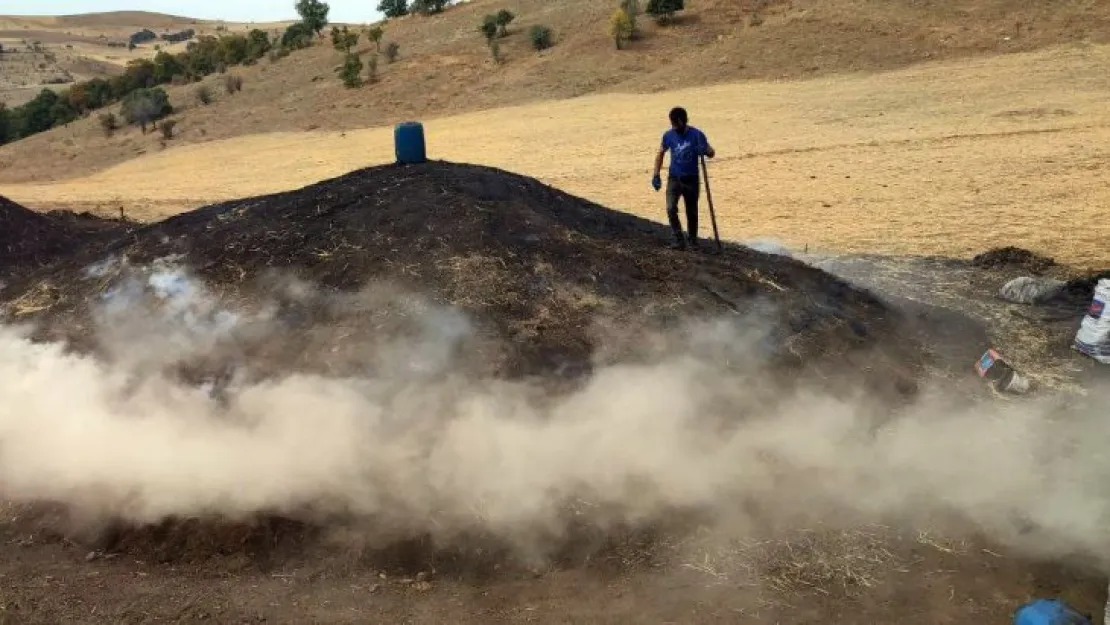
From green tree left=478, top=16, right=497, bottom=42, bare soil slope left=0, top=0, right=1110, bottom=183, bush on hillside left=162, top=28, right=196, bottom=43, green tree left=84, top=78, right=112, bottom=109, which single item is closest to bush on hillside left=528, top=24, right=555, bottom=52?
bare soil slope left=0, top=0, right=1110, bottom=183

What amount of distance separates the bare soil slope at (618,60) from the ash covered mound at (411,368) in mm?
19123

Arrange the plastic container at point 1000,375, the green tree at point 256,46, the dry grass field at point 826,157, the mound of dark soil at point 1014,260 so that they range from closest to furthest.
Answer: the plastic container at point 1000,375
the mound of dark soil at point 1014,260
the dry grass field at point 826,157
the green tree at point 256,46

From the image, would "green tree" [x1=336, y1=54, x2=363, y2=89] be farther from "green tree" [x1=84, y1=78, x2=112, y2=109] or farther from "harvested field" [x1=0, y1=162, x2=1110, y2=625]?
"harvested field" [x1=0, y1=162, x2=1110, y2=625]

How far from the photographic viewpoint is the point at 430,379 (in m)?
5.27

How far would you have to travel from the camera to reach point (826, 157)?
1497 cm

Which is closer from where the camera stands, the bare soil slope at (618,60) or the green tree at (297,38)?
the bare soil slope at (618,60)

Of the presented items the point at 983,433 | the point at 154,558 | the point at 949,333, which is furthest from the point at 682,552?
the point at 949,333

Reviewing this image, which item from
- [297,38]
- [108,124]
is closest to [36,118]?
[108,124]

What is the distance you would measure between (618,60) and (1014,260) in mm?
20723

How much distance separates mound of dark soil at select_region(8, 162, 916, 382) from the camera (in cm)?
572

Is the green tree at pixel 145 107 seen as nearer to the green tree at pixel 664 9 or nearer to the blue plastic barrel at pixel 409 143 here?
the green tree at pixel 664 9

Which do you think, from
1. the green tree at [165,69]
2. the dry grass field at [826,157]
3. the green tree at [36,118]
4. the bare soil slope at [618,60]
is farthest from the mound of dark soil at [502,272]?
the green tree at [165,69]

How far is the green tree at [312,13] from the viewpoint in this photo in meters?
43.1

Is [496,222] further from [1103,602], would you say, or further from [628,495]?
[1103,602]
